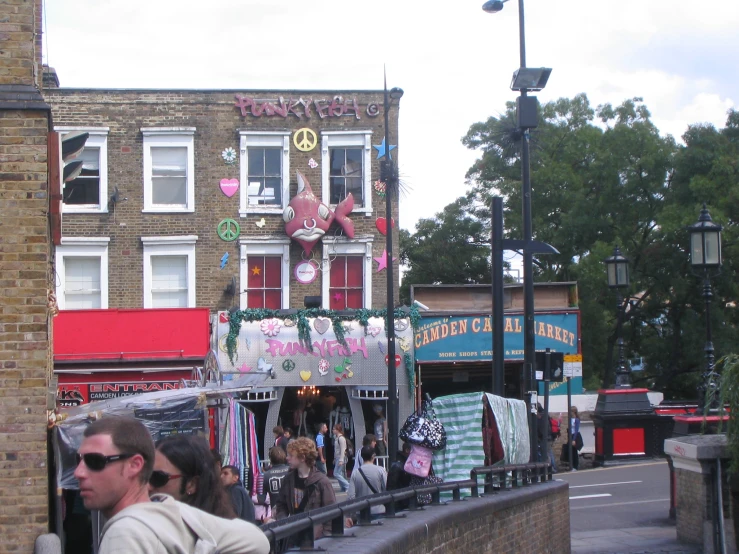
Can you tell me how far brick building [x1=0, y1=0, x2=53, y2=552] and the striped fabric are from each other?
4.34 metres

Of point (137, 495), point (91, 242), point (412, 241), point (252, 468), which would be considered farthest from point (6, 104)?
point (412, 241)

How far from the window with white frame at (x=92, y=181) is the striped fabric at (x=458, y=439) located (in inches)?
689

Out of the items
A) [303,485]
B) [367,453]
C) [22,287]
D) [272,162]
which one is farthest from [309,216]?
[303,485]

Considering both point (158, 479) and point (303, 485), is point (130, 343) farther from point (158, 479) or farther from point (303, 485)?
point (158, 479)

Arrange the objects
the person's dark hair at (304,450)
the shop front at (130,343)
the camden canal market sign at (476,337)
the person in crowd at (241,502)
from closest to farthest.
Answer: the person in crowd at (241,502)
the person's dark hair at (304,450)
the shop front at (130,343)
the camden canal market sign at (476,337)

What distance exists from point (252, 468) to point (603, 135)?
29226mm

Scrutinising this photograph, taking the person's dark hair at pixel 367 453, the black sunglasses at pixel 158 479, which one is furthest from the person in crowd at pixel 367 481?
the black sunglasses at pixel 158 479

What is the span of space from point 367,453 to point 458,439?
1.33 m

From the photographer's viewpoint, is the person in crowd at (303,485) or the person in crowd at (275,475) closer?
the person in crowd at (303,485)

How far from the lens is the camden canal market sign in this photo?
2770 cm

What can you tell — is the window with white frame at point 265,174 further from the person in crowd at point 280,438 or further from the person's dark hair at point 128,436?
the person's dark hair at point 128,436

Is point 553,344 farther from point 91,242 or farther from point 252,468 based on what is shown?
point 252,468

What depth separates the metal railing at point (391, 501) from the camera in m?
5.97

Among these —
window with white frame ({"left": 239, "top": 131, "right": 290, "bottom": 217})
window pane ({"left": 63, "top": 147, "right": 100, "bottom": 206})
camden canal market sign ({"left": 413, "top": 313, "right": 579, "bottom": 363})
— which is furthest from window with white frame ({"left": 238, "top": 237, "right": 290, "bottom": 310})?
window pane ({"left": 63, "top": 147, "right": 100, "bottom": 206})
